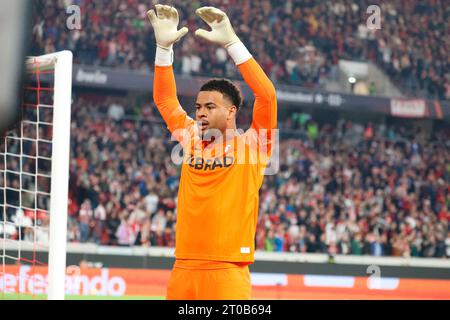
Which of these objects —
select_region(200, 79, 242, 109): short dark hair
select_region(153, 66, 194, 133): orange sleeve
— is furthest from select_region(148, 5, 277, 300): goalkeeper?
select_region(153, 66, 194, 133): orange sleeve

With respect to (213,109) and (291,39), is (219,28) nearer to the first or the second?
(213,109)

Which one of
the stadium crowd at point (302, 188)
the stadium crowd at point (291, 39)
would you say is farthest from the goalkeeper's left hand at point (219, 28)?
the stadium crowd at point (291, 39)

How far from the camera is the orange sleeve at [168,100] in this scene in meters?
4.50

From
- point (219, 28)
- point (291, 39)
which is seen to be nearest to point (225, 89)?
point (219, 28)

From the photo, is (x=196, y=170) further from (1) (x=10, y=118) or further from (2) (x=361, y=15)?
(2) (x=361, y=15)

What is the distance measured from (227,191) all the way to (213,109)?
1.43 ft

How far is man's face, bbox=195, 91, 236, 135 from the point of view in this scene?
163 inches

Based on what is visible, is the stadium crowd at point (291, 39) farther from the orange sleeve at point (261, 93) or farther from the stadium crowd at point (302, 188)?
the orange sleeve at point (261, 93)

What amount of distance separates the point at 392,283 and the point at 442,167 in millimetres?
8531

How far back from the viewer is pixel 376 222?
18656 mm

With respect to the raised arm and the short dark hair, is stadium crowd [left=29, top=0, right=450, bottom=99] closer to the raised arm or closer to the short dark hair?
the raised arm

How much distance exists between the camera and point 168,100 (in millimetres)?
4539

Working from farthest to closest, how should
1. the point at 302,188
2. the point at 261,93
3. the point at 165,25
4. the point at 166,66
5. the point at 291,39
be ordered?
the point at 291,39, the point at 302,188, the point at 166,66, the point at 165,25, the point at 261,93
